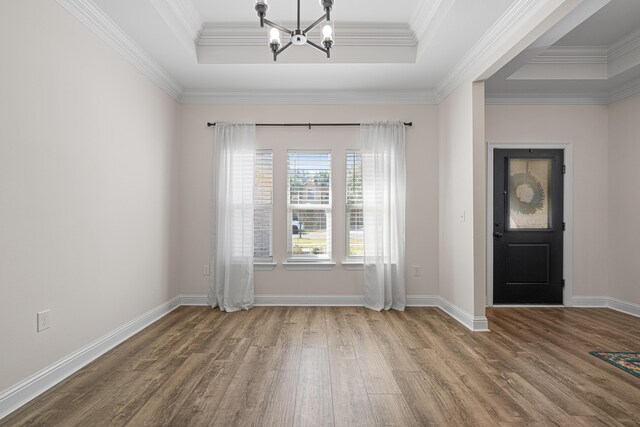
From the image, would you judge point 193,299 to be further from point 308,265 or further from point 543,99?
point 543,99

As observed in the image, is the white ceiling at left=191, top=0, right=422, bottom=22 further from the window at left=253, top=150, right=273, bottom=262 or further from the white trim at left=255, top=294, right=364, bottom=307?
the white trim at left=255, top=294, right=364, bottom=307

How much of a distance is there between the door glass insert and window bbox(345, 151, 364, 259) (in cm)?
200

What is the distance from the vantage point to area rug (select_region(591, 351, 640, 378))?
8.82ft

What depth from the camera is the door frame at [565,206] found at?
4527 mm

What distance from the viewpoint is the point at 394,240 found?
4.48m

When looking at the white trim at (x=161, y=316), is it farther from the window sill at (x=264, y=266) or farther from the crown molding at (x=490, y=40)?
the crown molding at (x=490, y=40)

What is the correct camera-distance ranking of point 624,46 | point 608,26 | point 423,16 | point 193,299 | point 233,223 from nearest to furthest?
point 423,16 → point 608,26 → point 624,46 → point 233,223 → point 193,299

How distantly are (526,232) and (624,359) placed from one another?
6.45 feet

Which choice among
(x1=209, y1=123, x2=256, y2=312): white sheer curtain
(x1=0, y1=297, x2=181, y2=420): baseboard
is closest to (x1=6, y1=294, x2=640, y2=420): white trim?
(x1=0, y1=297, x2=181, y2=420): baseboard

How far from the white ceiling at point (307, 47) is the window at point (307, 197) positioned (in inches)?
36.6

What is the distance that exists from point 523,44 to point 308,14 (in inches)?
78.1

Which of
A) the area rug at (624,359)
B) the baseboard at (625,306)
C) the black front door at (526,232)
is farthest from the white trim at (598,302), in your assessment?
the area rug at (624,359)

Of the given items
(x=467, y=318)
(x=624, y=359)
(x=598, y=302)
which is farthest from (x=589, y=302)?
(x=467, y=318)

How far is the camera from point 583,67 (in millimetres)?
4059
